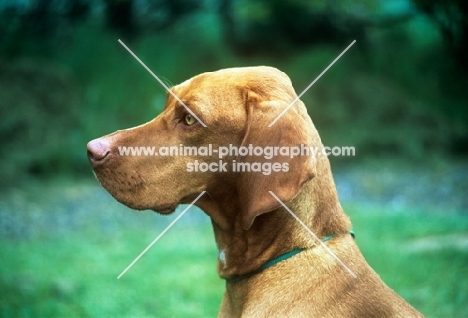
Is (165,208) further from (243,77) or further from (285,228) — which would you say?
(243,77)

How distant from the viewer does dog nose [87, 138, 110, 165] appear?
3.17 m

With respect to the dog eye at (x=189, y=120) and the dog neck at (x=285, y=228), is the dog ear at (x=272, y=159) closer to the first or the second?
the dog neck at (x=285, y=228)

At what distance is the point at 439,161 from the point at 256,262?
706 centimetres

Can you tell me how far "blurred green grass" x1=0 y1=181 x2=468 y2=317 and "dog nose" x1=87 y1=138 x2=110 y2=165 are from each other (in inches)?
97.0

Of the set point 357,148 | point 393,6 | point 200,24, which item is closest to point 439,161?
point 357,148

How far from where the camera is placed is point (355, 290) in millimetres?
3070

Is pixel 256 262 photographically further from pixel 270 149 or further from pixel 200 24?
pixel 200 24

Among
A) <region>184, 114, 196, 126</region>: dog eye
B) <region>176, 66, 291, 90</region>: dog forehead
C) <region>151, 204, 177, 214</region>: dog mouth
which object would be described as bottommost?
<region>151, 204, 177, 214</region>: dog mouth

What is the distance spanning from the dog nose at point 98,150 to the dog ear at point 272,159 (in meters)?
0.62

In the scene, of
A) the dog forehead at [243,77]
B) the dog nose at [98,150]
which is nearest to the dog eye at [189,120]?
the dog forehead at [243,77]

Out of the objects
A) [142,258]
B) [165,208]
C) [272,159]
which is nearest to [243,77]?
[272,159]

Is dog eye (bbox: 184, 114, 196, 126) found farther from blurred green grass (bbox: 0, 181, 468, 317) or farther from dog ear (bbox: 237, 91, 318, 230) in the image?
blurred green grass (bbox: 0, 181, 468, 317)

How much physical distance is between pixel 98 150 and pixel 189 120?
1.48ft

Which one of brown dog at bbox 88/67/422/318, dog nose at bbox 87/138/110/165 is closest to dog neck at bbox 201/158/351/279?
brown dog at bbox 88/67/422/318
